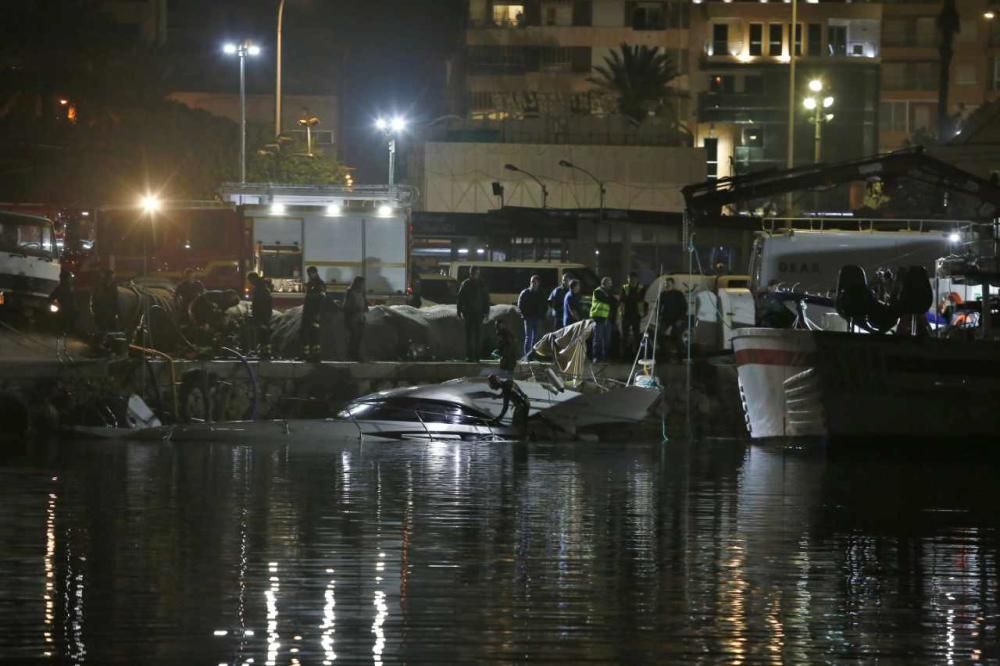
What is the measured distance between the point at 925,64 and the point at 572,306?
7300 centimetres

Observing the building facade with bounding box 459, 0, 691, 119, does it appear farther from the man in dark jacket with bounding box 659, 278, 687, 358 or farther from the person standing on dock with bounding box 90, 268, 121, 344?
the person standing on dock with bounding box 90, 268, 121, 344

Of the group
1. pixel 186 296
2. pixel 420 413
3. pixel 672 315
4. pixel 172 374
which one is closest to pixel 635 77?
pixel 672 315

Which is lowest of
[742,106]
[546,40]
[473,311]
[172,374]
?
[172,374]

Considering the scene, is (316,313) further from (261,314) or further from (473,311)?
(473,311)

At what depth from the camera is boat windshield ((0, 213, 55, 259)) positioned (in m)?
30.2

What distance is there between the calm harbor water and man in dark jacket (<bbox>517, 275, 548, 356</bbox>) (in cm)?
595

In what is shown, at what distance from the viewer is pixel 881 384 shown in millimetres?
24875

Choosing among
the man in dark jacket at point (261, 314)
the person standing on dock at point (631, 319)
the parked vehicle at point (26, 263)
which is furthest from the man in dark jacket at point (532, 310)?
the parked vehicle at point (26, 263)

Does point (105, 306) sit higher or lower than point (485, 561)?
higher

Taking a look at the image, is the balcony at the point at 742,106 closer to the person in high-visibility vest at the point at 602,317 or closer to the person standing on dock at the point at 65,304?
the person in high-visibility vest at the point at 602,317

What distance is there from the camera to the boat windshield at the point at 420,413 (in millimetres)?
25500

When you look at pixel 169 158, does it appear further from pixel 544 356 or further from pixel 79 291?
pixel 544 356

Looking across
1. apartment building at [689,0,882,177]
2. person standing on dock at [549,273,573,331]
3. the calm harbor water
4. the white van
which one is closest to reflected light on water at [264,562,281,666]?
the calm harbor water

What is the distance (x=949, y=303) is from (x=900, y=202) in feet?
117
